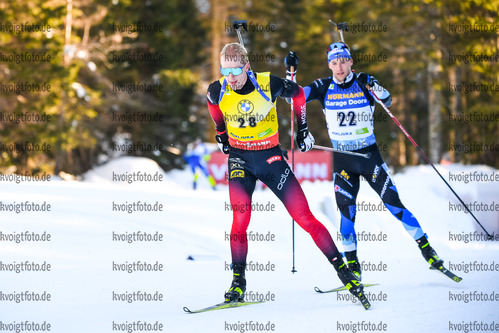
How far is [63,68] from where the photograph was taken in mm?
17984

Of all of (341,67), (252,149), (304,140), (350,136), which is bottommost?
(252,149)

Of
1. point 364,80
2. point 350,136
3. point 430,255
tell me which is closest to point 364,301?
point 430,255

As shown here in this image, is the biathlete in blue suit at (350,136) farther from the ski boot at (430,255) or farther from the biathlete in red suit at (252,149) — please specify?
the biathlete in red suit at (252,149)

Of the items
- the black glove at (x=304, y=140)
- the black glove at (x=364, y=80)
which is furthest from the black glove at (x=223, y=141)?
the black glove at (x=364, y=80)

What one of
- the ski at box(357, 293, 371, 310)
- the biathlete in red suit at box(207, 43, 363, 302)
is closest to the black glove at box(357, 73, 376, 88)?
the biathlete in red suit at box(207, 43, 363, 302)

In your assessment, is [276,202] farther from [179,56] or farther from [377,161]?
[179,56]

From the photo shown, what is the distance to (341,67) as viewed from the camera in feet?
21.1

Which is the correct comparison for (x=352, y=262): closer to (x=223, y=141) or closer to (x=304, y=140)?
(x=304, y=140)

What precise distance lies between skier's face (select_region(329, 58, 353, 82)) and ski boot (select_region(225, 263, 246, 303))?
2.45 meters

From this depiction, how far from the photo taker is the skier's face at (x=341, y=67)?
6426mm

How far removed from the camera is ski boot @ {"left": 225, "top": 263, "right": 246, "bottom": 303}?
5.50 meters

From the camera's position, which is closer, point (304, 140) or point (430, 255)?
point (304, 140)

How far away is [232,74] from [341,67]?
1699 millimetres

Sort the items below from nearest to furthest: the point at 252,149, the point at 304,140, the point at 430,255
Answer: the point at 252,149, the point at 304,140, the point at 430,255
